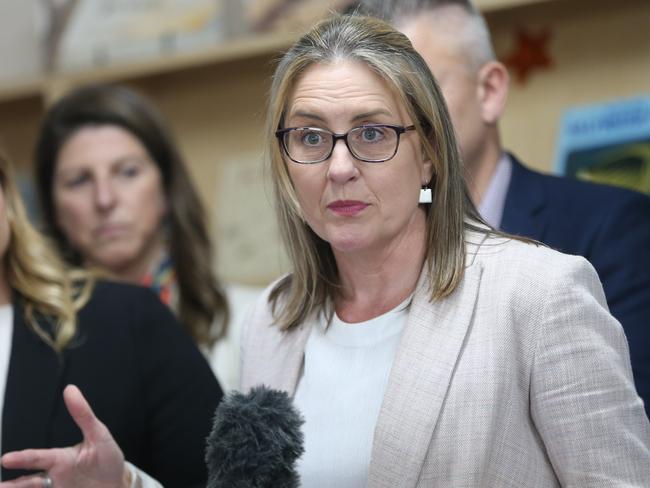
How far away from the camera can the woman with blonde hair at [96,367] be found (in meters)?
1.84

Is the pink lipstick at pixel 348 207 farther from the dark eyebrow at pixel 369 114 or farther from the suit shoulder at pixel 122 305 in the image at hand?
the suit shoulder at pixel 122 305

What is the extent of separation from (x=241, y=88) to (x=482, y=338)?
80.8 inches

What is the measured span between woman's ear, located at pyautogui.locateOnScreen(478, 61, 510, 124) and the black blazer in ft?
2.60

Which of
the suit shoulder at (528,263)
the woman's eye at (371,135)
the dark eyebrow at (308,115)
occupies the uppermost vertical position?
the dark eyebrow at (308,115)

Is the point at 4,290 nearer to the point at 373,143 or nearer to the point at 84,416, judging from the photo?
the point at 84,416

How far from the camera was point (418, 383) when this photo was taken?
1.40 m

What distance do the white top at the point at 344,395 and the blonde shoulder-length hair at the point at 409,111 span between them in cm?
11

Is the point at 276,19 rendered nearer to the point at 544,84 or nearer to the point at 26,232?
the point at 544,84

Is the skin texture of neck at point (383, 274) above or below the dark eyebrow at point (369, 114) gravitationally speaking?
below

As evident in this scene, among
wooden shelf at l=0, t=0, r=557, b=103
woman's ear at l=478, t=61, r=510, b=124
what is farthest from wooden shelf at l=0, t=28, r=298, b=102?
woman's ear at l=478, t=61, r=510, b=124

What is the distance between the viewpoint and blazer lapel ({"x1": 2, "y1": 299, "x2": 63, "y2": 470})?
1.81 meters

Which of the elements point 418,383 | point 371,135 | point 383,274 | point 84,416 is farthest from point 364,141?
point 84,416

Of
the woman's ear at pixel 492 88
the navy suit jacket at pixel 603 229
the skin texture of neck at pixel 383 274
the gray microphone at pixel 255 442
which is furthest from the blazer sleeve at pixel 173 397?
the woman's ear at pixel 492 88

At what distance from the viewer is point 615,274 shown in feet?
6.35
